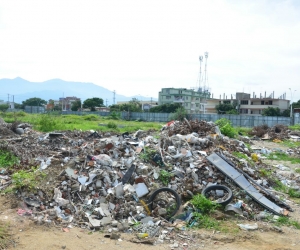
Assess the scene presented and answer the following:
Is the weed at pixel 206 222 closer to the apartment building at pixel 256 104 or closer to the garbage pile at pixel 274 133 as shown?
the garbage pile at pixel 274 133

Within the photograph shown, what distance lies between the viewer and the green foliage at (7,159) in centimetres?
852

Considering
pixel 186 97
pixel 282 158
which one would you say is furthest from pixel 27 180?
pixel 186 97

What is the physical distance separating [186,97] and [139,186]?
6630 centimetres

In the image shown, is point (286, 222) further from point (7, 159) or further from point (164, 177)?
point (7, 159)

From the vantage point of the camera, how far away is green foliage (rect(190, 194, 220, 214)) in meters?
5.47

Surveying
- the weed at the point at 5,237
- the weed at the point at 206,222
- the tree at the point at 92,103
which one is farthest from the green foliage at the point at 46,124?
the tree at the point at 92,103

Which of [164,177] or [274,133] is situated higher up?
[274,133]

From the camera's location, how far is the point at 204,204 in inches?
217

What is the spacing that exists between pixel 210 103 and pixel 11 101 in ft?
138

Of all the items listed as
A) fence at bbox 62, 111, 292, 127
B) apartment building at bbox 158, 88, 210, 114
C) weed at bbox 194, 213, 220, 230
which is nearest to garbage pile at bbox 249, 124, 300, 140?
fence at bbox 62, 111, 292, 127

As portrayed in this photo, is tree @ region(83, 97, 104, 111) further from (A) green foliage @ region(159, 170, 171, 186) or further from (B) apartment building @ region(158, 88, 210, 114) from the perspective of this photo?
(A) green foliage @ region(159, 170, 171, 186)

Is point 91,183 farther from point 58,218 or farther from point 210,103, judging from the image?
point 210,103

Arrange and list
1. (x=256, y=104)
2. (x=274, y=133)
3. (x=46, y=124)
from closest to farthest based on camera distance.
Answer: (x=46, y=124) → (x=274, y=133) → (x=256, y=104)

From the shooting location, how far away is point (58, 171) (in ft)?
21.4
